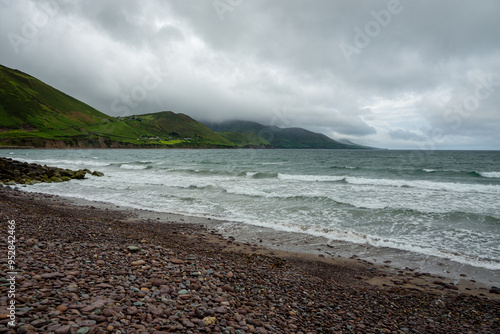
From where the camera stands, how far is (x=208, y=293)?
5.37 m

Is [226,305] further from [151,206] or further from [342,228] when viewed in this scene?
[151,206]

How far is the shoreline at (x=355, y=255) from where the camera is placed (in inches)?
318

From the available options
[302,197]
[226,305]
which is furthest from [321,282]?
[302,197]

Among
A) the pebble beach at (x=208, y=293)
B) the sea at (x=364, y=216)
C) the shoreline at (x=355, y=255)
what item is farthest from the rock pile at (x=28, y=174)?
the pebble beach at (x=208, y=293)

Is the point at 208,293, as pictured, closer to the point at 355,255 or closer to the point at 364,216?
the point at 355,255

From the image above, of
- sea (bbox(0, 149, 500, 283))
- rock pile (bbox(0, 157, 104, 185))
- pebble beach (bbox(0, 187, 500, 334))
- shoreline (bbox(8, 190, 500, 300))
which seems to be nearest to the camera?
pebble beach (bbox(0, 187, 500, 334))

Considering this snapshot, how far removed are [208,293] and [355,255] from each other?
742cm

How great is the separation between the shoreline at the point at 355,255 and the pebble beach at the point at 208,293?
0.10 m

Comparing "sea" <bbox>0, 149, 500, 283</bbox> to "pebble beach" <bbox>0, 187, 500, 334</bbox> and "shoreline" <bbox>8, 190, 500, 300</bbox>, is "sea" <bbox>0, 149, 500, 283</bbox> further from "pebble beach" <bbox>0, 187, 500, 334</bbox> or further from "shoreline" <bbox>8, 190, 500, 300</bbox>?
"pebble beach" <bbox>0, 187, 500, 334</bbox>

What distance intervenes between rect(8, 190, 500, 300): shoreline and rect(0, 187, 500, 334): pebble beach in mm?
101

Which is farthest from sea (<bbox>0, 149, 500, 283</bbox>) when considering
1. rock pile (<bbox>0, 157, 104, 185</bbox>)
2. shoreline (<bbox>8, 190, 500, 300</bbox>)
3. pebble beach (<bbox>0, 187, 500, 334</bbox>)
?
rock pile (<bbox>0, 157, 104, 185</bbox>)

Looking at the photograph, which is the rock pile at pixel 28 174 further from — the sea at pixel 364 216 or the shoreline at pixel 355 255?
the shoreline at pixel 355 255

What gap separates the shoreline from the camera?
8.09m

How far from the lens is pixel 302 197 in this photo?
21547mm
